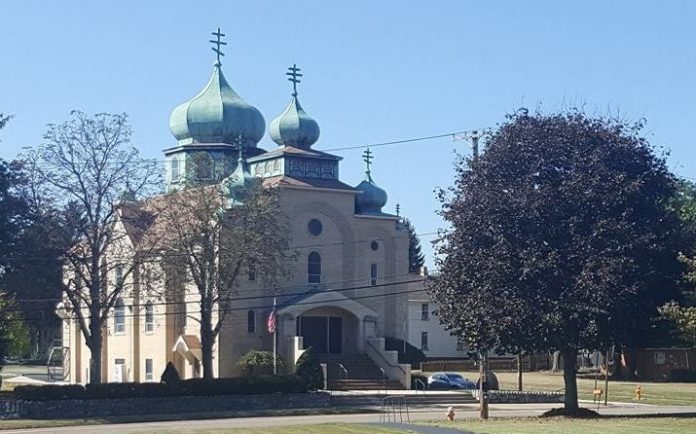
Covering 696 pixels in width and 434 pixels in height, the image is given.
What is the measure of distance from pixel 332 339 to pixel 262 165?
34.4ft

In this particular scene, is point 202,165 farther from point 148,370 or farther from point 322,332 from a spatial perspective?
point 148,370

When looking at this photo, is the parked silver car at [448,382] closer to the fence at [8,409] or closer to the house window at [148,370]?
the house window at [148,370]

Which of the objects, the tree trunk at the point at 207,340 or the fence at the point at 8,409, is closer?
the fence at the point at 8,409

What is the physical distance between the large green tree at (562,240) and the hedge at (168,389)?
561 inches

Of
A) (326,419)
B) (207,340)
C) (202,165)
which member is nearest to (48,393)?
(207,340)

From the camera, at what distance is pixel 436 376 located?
6228 cm

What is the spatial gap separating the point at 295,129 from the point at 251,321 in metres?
11.9

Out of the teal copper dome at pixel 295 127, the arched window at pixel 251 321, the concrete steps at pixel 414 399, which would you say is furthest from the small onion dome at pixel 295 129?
the concrete steps at pixel 414 399

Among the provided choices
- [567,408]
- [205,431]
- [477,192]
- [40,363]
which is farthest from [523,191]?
[40,363]

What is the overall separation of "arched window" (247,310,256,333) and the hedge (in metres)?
11.0

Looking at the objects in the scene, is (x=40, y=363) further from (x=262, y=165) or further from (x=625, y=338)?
(x=625, y=338)

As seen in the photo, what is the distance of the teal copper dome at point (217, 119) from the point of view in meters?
68.4

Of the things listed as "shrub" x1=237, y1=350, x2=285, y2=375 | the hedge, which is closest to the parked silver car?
"shrub" x1=237, y1=350, x2=285, y2=375

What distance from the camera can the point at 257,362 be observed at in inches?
2347
